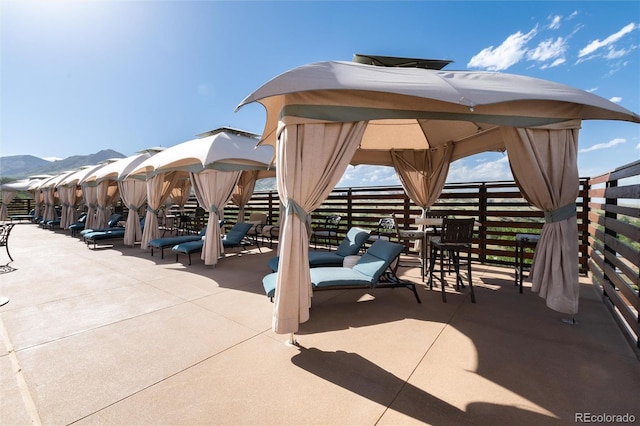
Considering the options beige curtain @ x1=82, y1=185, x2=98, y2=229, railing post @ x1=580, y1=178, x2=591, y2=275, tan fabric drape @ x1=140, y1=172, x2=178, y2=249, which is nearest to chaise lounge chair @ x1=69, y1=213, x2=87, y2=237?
beige curtain @ x1=82, y1=185, x2=98, y2=229

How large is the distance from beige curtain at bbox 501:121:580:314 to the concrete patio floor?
18.1 inches

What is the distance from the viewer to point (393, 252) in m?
3.62

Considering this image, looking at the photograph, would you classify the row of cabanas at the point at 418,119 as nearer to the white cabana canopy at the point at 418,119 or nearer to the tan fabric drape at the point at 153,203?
the white cabana canopy at the point at 418,119

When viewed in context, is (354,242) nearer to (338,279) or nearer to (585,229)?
(338,279)

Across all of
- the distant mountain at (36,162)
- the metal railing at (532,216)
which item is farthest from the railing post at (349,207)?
the distant mountain at (36,162)

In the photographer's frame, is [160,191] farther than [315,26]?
Yes

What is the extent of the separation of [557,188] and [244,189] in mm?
8208

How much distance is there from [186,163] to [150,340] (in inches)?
183

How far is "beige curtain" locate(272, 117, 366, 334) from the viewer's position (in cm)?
250

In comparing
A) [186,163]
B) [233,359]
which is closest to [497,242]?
[233,359]

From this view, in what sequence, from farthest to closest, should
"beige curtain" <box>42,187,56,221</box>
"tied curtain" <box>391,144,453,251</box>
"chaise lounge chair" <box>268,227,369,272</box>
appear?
"beige curtain" <box>42,187,56,221</box>
"tied curtain" <box>391,144,453,251</box>
"chaise lounge chair" <box>268,227,369,272</box>

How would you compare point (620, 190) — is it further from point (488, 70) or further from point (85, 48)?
point (85, 48)

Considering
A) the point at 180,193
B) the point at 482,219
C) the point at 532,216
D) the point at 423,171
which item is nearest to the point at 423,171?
the point at 423,171

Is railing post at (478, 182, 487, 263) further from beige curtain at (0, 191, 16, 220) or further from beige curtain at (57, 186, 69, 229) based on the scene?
beige curtain at (0, 191, 16, 220)
